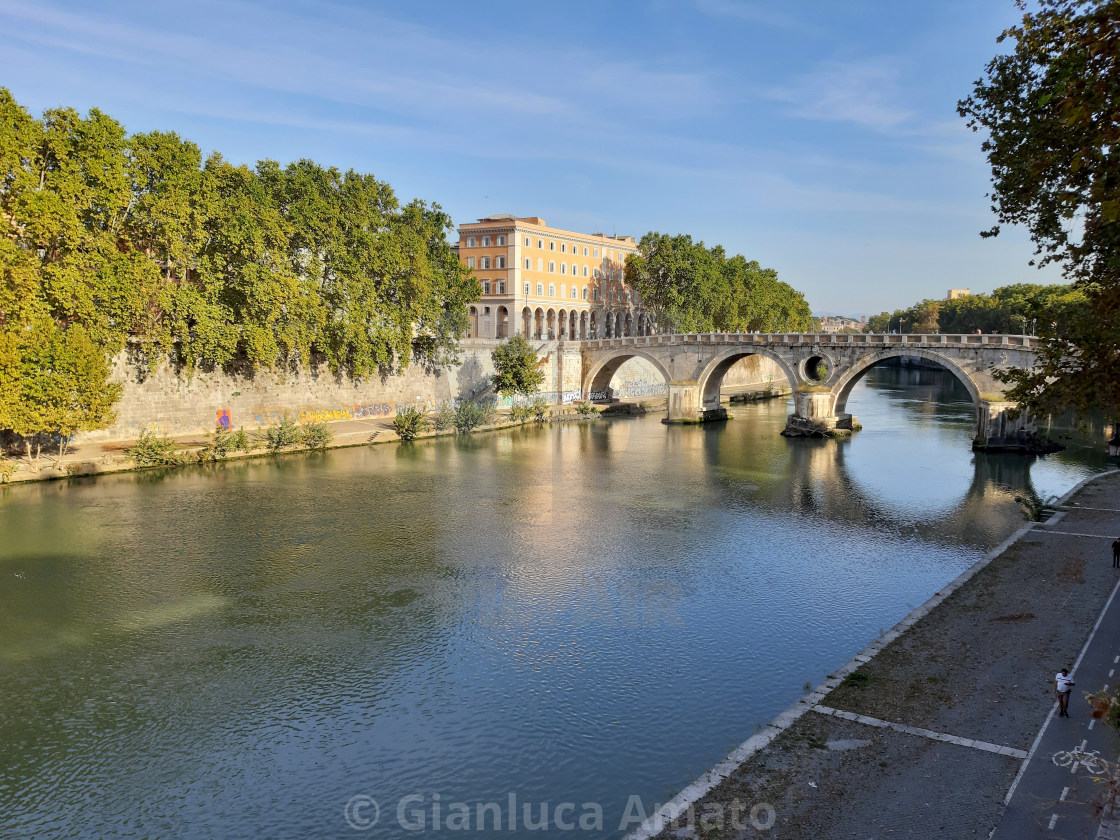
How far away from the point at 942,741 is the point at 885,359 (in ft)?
166

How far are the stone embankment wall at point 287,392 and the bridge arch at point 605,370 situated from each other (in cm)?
116

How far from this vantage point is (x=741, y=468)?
45.9m

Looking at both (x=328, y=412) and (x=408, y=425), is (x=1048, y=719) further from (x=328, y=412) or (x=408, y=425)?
(x=328, y=412)

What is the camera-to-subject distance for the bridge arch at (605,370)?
2886 inches

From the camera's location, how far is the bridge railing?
52062mm

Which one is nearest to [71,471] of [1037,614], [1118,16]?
[1037,614]

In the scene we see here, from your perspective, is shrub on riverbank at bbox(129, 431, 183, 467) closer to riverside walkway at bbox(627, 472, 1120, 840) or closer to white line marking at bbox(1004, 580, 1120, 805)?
riverside walkway at bbox(627, 472, 1120, 840)

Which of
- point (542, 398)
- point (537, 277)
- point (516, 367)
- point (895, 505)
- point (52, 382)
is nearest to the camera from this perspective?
point (52, 382)

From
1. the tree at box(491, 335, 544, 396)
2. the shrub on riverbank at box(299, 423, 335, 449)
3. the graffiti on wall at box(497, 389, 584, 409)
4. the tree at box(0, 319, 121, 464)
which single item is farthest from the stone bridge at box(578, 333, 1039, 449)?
the tree at box(0, 319, 121, 464)

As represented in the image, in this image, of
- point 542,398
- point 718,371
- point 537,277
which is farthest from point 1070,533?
point 537,277

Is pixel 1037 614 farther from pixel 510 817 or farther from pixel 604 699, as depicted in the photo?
pixel 510 817

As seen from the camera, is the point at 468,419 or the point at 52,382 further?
the point at 468,419

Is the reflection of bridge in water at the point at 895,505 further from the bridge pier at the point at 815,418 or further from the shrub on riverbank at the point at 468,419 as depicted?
the shrub on riverbank at the point at 468,419

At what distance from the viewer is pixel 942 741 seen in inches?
539
